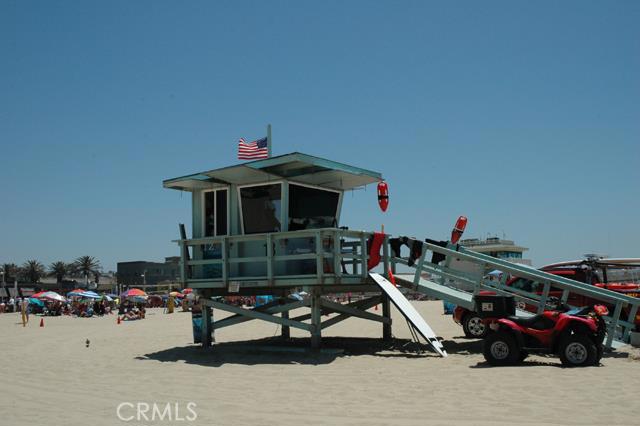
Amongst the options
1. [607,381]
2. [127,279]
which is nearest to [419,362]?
[607,381]

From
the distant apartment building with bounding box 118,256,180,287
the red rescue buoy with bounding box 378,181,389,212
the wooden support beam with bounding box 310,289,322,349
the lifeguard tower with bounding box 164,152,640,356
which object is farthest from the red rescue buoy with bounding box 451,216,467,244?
the distant apartment building with bounding box 118,256,180,287

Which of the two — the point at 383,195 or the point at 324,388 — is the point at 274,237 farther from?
the point at 324,388

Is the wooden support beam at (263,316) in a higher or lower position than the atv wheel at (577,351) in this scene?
higher

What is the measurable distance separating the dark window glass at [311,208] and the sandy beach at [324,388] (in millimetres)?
3090

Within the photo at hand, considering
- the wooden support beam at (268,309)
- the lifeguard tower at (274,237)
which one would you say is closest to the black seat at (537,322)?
the lifeguard tower at (274,237)

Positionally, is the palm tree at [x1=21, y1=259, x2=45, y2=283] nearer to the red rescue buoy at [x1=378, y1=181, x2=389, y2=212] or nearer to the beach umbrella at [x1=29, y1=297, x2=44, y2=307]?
the beach umbrella at [x1=29, y1=297, x2=44, y2=307]

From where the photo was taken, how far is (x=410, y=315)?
12.7 m

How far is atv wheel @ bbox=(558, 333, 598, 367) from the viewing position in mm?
10102

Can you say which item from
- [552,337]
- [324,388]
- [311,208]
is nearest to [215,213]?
[311,208]

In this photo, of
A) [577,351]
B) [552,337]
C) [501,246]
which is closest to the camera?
[577,351]

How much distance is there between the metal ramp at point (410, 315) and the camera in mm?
12172

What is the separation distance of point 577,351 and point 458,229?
5.18m

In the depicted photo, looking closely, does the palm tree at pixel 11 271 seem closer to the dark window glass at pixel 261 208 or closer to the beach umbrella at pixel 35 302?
the beach umbrella at pixel 35 302

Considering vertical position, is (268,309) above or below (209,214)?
below
